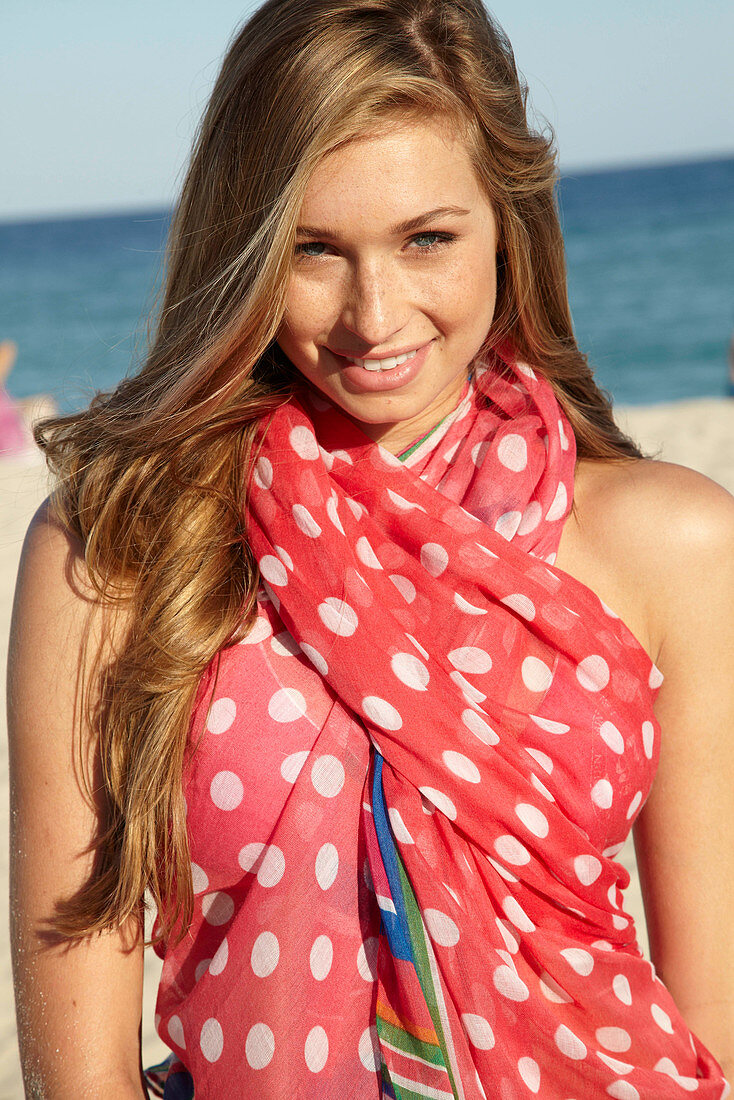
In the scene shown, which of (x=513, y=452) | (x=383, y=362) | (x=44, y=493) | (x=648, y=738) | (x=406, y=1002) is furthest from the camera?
(x=44, y=493)

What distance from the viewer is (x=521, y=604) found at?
64.9 inches

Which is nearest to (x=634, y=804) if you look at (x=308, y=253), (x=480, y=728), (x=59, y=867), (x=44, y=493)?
(x=480, y=728)

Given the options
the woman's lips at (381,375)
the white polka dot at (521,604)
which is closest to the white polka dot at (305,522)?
the woman's lips at (381,375)

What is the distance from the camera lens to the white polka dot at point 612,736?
5.36 feet

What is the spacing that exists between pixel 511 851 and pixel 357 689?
1.10ft

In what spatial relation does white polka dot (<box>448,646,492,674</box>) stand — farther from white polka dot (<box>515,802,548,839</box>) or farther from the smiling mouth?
the smiling mouth

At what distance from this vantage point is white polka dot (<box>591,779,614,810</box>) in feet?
5.31

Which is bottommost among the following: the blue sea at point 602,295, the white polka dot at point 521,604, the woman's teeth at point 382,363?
the blue sea at point 602,295

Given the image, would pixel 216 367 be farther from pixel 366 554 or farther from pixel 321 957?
pixel 321 957

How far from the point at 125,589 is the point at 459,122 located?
907mm

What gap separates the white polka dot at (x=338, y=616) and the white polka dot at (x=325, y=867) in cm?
32

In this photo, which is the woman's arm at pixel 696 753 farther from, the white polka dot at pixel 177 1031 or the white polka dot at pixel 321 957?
the white polka dot at pixel 177 1031

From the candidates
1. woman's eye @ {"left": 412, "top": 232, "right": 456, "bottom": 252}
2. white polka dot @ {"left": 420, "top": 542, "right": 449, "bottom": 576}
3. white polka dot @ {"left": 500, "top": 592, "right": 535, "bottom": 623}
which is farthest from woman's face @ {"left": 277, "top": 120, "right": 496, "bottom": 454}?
white polka dot @ {"left": 500, "top": 592, "right": 535, "bottom": 623}

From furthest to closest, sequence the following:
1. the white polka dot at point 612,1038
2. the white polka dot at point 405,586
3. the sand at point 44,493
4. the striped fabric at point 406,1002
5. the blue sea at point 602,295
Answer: the blue sea at point 602,295 → the sand at point 44,493 → the white polka dot at point 405,586 → the white polka dot at point 612,1038 → the striped fabric at point 406,1002
